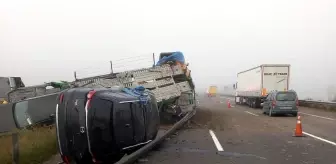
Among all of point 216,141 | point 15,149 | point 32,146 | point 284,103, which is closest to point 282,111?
point 284,103

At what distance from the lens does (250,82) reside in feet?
114

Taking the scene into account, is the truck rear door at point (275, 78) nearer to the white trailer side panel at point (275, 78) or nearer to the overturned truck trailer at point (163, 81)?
the white trailer side panel at point (275, 78)

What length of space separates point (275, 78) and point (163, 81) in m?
16.3

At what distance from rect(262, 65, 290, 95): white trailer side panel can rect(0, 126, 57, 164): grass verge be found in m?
21.3

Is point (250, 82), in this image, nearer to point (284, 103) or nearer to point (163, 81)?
point (284, 103)

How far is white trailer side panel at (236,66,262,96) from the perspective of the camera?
3131cm

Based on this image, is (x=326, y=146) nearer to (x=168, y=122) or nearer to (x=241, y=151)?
→ (x=241, y=151)

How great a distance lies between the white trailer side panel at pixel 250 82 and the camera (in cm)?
3131

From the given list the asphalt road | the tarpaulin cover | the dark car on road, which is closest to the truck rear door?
the dark car on road

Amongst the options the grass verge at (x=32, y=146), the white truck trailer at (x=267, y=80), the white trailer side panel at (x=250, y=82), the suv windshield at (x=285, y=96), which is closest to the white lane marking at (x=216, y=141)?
the grass verge at (x=32, y=146)

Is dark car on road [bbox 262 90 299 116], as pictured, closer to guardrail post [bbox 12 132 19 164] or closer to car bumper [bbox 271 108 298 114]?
car bumper [bbox 271 108 298 114]

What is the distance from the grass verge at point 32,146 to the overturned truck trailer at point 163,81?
3.61 m

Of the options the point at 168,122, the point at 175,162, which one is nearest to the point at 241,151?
the point at 175,162

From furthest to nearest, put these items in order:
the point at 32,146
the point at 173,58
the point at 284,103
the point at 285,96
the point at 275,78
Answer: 1. the point at 275,78
2. the point at 285,96
3. the point at 284,103
4. the point at 173,58
5. the point at 32,146
